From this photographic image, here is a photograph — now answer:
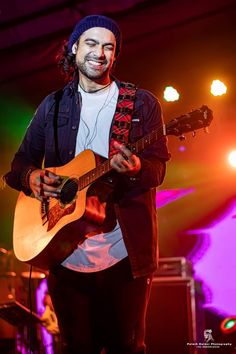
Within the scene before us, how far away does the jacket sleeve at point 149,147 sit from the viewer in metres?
2.40

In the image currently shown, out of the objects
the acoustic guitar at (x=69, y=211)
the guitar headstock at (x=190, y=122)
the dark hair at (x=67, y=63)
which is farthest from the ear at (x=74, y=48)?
the guitar headstock at (x=190, y=122)

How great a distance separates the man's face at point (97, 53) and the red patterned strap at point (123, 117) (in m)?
0.18

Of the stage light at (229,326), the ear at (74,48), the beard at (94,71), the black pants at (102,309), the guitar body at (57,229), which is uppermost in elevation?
the ear at (74,48)

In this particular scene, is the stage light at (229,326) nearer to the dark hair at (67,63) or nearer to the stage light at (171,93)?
the dark hair at (67,63)

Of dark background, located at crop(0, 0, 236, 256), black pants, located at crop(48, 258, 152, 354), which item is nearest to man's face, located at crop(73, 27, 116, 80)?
A: black pants, located at crop(48, 258, 152, 354)

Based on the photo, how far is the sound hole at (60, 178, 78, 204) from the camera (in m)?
2.69

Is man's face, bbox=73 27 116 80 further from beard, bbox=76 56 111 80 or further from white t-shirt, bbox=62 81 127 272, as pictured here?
white t-shirt, bbox=62 81 127 272

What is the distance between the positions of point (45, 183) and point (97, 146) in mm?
364

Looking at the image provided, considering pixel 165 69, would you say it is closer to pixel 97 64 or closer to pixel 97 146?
pixel 97 64

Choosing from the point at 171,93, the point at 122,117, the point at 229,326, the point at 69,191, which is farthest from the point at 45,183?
the point at 171,93

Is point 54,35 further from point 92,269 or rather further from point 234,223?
point 92,269

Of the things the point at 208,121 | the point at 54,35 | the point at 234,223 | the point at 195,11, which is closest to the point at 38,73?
the point at 54,35

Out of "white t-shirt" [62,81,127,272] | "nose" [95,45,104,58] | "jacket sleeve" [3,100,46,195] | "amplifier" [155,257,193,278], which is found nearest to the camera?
Result: "white t-shirt" [62,81,127,272]

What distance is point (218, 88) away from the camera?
18.9ft
